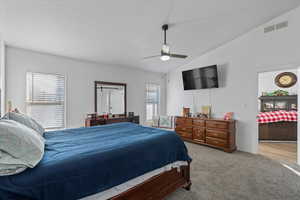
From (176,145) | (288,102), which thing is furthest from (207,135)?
(288,102)

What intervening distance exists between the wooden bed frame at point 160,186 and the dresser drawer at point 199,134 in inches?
88.1

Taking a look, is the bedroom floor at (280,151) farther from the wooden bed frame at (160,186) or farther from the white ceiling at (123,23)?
the white ceiling at (123,23)

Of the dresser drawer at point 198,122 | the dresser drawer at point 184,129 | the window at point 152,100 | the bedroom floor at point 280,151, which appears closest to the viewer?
the bedroom floor at point 280,151

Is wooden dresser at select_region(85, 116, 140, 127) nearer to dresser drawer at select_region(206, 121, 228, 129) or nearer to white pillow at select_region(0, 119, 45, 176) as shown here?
dresser drawer at select_region(206, 121, 228, 129)

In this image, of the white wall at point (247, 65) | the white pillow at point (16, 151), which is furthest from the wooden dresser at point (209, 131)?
the white pillow at point (16, 151)

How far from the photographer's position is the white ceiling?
2.35 meters

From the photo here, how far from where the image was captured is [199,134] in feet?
14.3

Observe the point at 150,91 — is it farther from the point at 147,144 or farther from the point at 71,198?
the point at 71,198

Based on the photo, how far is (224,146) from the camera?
149 inches

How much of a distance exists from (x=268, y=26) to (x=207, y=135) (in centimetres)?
303

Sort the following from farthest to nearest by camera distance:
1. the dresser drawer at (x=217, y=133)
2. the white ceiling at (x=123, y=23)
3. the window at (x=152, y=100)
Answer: the window at (x=152, y=100)
the dresser drawer at (x=217, y=133)
the white ceiling at (x=123, y=23)

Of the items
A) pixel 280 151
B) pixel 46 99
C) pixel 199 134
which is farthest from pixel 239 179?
pixel 46 99

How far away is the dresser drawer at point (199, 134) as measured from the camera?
4.28 meters

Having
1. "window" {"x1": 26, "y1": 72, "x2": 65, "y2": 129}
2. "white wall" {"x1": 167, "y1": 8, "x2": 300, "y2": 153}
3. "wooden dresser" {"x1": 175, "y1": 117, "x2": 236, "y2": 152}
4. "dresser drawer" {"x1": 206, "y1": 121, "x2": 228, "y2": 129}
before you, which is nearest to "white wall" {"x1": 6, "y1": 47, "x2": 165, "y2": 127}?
"window" {"x1": 26, "y1": 72, "x2": 65, "y2": 129}
